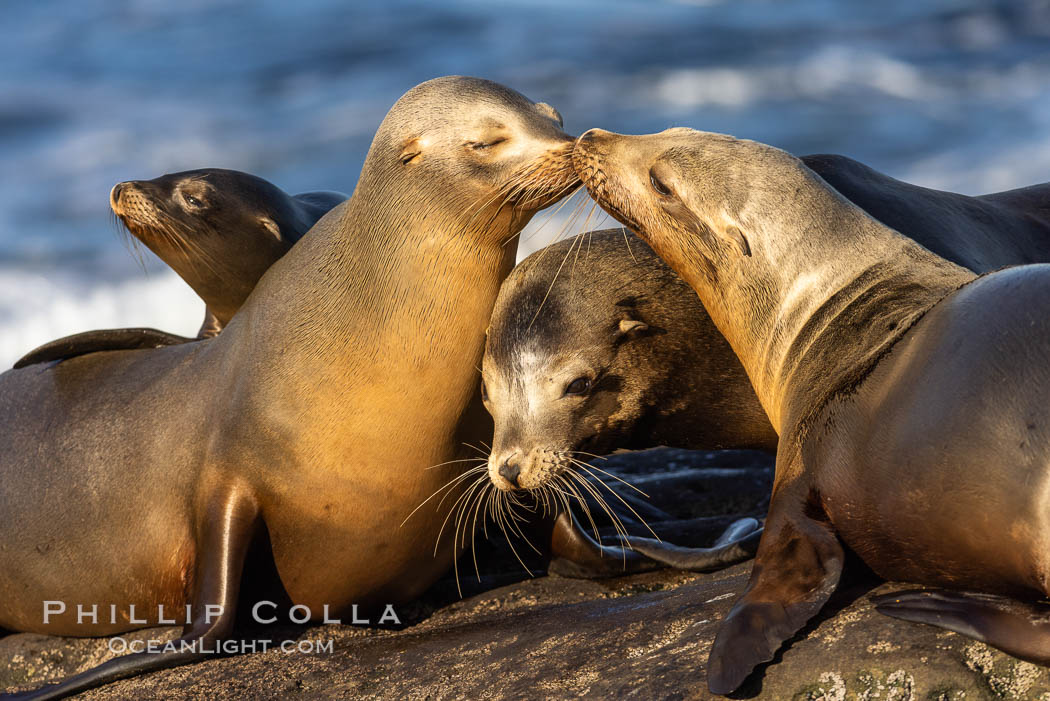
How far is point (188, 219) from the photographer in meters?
6.10

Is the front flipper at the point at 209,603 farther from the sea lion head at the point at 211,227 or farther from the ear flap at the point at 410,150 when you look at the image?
the sea lion head at the point at 211,227

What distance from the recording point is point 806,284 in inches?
161

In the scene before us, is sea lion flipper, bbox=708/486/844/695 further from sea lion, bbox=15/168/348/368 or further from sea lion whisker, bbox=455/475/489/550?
sea lion, bbox=15/168/348/368

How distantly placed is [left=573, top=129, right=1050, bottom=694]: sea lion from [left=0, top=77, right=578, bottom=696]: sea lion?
532mm

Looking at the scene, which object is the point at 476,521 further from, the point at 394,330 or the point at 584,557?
the point at 394,330

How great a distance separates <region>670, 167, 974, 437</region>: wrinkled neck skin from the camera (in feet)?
12.6

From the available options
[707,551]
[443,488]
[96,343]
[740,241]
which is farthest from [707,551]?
[96,343]

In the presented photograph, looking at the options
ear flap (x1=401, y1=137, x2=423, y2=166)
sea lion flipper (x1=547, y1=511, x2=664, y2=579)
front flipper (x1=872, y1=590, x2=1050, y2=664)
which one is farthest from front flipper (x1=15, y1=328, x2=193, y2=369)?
front flipper (x1=872, y1=590, x2=1050, y2=664)

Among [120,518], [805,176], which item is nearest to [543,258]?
[805,176]

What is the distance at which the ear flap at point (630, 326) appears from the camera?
4.83 meters

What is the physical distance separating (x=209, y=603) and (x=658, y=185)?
228 centimetres

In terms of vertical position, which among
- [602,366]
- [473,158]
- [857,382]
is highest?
[473,158]

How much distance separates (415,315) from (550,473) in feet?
2.67

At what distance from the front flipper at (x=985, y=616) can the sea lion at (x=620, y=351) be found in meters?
1.72
